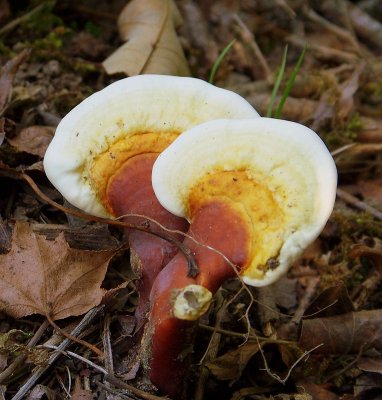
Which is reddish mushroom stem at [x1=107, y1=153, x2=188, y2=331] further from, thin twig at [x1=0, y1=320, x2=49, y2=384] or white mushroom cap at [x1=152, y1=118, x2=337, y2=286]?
thin twig at [x1=0, y1=320, x2=49, y2=384]

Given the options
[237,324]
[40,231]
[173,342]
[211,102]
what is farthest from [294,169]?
[40,231]

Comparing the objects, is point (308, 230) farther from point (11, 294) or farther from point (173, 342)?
point (11, 294)

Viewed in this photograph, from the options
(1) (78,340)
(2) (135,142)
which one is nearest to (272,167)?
(2) (135,142)

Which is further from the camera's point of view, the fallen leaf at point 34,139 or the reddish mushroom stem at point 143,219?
the fallen leaf at point 34,139

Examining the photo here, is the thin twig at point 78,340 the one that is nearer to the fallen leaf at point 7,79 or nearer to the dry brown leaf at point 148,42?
the fallen leaf at point 7,79

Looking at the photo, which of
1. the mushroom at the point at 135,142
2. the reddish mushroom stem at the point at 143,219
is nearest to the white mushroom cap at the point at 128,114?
the mushroom at the point at 135,142
